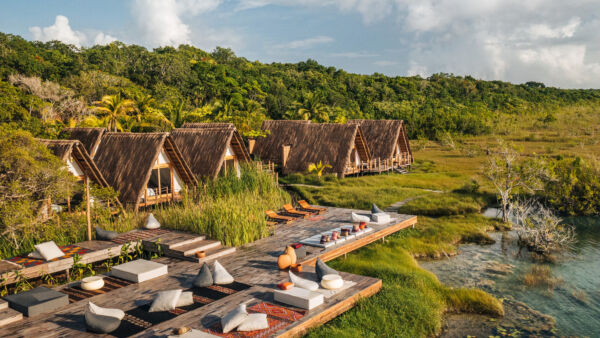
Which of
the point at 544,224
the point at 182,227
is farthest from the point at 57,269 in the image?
the point at 544,224

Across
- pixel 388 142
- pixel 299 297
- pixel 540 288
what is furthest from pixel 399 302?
pixel 388 142

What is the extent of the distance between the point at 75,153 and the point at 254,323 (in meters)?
10.6

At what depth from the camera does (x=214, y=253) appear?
11.1 metres

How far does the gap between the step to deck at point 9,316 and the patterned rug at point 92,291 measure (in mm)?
924

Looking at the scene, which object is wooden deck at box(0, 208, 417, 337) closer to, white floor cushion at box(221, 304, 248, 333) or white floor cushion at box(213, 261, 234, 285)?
white floor cushion at box(213, 261, 234, 285)

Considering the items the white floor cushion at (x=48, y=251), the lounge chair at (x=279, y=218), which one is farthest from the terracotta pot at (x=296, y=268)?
the white floor cushion at (x=48, y=251)

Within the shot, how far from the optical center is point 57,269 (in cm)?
1010

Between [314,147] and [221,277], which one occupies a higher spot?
[314,147]

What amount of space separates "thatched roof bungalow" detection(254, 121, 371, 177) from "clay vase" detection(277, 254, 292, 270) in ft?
53.1

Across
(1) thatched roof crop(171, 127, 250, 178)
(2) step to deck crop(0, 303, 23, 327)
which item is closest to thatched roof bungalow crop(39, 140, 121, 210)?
(1) thatched roof crop(171, 127, 250, 178)

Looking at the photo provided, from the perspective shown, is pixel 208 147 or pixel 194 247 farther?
pixel 208 147

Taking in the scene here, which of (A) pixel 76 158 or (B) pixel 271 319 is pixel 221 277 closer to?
(B) pixel 271 319

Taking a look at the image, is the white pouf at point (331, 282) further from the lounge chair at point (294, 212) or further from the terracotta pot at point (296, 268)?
the lounge chair at point (294, 212)

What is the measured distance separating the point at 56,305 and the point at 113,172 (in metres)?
9.42
